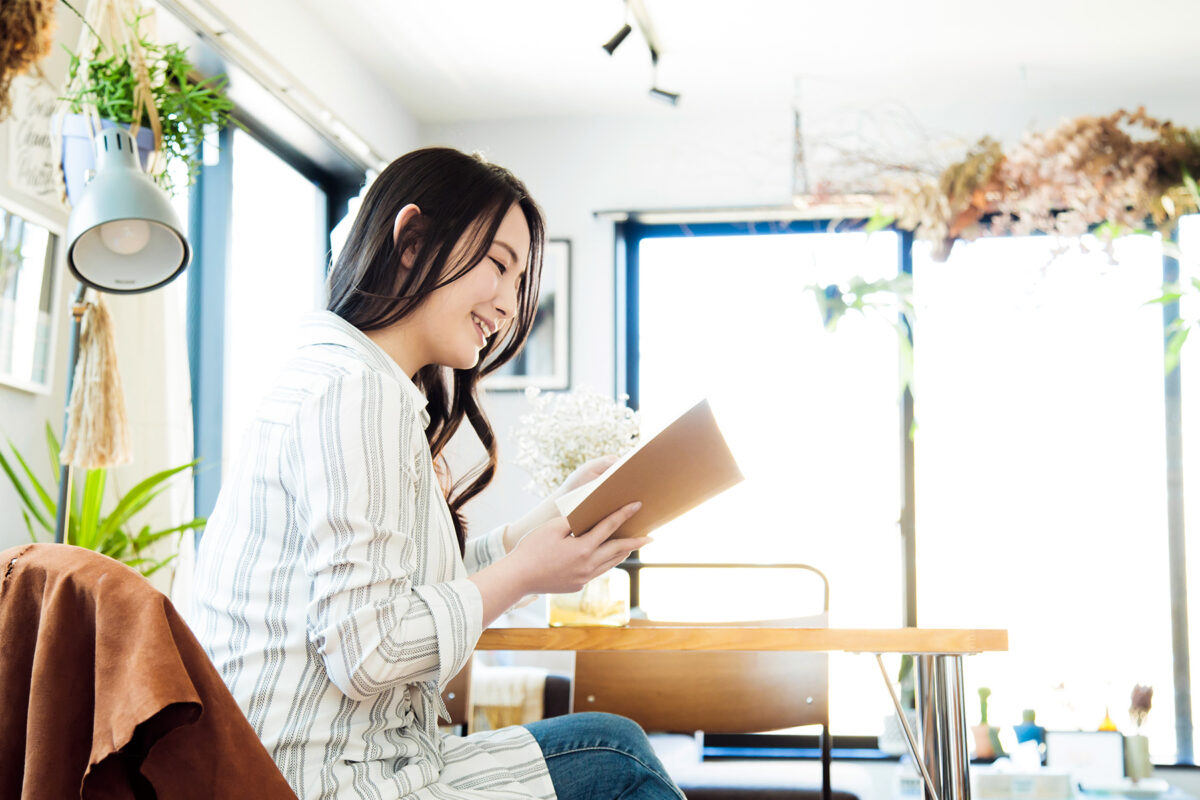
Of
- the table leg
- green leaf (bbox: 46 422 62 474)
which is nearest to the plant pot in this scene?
green leaf (bbox: 46 422 62 474)

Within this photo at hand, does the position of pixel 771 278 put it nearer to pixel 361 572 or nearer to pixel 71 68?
pixel 71 68

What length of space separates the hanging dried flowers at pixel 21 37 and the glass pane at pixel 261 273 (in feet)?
3.82

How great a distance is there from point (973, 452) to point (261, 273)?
2.46 metres

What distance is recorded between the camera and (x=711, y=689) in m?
2.20

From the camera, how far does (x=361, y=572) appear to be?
921 millimetres

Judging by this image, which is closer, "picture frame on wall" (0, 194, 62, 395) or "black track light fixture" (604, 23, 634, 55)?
"picture frame on wall" (0, 194, 62, 395)

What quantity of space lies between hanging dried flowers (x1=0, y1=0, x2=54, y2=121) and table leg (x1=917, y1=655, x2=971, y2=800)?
1692 millimetres

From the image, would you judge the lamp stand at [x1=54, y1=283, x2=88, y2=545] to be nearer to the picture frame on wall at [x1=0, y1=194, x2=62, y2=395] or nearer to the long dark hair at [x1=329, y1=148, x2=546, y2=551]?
the picture frame on wall at [x1=0, y1=194, x2=62, y2=395]

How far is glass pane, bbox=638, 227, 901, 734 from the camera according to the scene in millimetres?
3861

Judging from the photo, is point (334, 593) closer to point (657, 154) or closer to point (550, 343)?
point (550, 343)

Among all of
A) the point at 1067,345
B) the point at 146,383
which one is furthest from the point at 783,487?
the point at 146,383

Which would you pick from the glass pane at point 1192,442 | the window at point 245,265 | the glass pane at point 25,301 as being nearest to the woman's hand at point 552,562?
the glass pane at point 25,301

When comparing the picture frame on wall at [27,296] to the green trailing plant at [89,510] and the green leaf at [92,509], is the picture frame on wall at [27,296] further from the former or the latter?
the green leaf at [92,509]

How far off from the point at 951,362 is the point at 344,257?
3.07m
